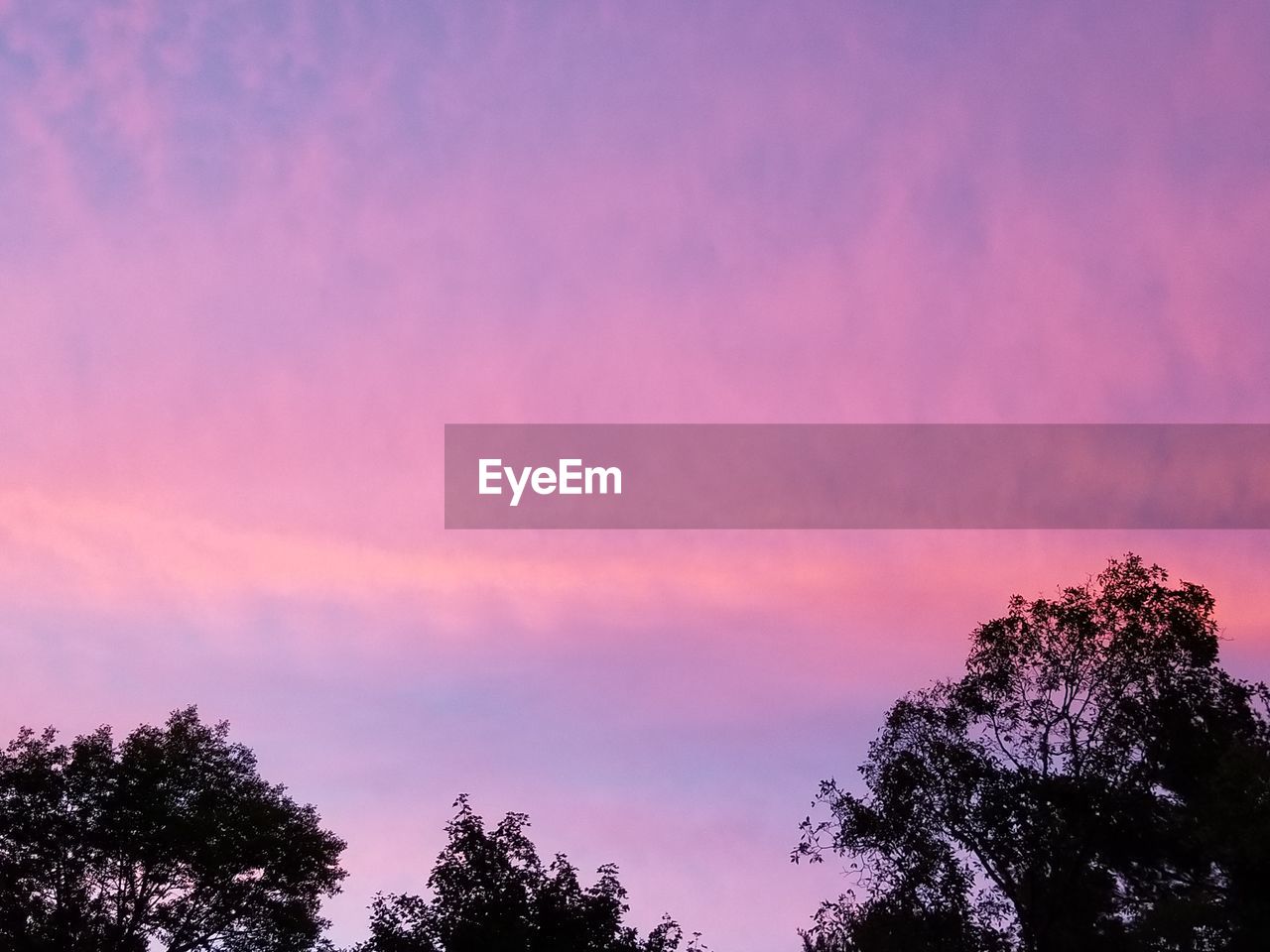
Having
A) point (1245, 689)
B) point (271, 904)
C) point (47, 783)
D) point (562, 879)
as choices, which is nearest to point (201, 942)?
point (271, 904)

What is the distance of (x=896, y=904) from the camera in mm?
42312

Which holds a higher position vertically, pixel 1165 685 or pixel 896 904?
pixel 1165 685

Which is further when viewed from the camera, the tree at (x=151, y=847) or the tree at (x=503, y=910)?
the tree at (x=151, y=847)

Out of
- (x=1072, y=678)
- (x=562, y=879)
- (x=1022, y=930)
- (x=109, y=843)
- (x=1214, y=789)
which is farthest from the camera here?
(x=109, y=843)

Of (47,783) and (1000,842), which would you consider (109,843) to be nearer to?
(47,783)

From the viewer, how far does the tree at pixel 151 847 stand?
5441cm

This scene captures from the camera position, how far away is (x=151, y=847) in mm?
55812

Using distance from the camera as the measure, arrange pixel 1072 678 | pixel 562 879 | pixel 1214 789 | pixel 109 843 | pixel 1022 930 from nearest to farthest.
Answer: pixel 562 879 < pixel 1214 789 < pixel 1022 930 < pixel 1072 678 < pixel 109 843

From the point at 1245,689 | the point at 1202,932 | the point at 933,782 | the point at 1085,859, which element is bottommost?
the point at 1202,932

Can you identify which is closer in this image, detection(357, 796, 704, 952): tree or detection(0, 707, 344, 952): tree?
detection(357, 796, 704, 952): tree

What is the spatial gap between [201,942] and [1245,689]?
5007 centimetres

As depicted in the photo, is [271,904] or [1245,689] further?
[271,904]

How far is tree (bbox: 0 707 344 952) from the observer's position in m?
54.4

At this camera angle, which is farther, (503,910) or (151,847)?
(151,847)
